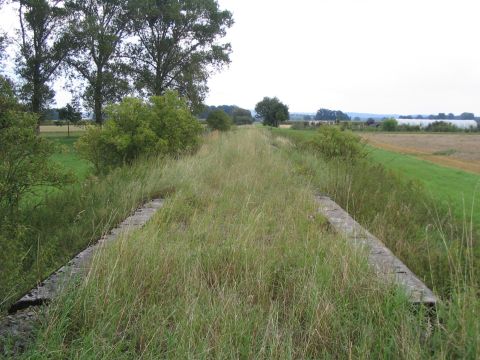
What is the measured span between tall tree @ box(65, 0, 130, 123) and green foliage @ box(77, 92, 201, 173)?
20990 mm

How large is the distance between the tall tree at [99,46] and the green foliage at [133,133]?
20990 mm

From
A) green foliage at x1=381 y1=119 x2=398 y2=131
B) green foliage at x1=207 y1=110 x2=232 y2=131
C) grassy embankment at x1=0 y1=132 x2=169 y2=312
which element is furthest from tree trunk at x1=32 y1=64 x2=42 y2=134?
green foliage at x1=381 y1=119 x2=398 y2=131

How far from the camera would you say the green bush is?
13.3 meters

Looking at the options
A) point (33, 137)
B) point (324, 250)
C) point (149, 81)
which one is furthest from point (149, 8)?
point (324, 250)

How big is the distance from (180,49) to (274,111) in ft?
179

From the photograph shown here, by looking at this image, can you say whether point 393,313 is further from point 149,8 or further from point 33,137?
point 149,8

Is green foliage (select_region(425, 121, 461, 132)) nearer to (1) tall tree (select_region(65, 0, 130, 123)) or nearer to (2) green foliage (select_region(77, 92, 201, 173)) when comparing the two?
(1) tall tree (select_region(65, 0, 130, 123))

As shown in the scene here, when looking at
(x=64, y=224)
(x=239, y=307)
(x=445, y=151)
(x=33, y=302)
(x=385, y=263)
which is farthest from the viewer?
(x=445, y=151)

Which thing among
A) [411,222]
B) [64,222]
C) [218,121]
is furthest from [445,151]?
[64,222]

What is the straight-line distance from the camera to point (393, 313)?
2582mm

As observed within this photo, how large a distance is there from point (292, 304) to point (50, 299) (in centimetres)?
167

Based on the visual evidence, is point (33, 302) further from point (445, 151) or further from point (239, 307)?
point (445, 151)

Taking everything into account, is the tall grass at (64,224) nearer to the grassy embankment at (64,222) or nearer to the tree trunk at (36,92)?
the grassy embankment at (64,222)

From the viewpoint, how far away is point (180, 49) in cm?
3334
